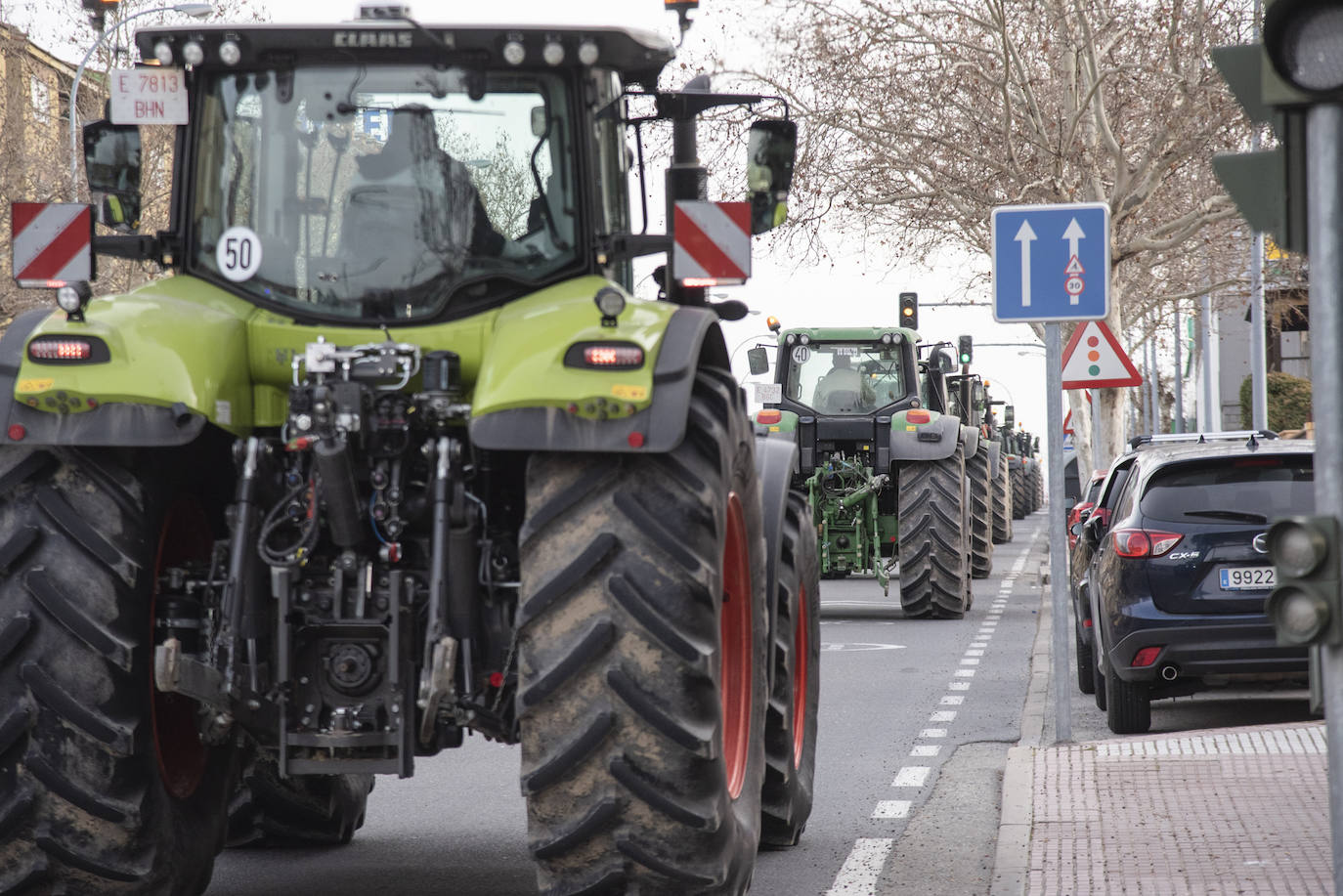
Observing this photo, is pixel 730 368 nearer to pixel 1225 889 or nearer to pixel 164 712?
pixel 164 712

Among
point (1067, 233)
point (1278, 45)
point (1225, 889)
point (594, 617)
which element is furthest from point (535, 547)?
point (1067, 233)

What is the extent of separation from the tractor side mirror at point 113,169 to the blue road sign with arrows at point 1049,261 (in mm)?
5437

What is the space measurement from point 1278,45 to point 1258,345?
27922 millimetres

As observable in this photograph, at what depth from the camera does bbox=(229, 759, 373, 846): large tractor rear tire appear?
24.2 ft

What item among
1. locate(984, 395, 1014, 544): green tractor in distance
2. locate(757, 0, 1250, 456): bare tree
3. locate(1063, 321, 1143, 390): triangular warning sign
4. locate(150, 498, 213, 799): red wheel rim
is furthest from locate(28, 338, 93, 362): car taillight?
locate(984, 395, 1014, 544): green tractor in distance

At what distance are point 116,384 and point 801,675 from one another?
3.42 meters

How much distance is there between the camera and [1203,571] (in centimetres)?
1126

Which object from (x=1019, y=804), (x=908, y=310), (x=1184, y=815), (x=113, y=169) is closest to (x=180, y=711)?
(x=113, y=169)

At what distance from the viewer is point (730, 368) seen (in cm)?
612

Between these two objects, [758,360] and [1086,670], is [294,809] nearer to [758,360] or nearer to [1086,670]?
[1086,670]

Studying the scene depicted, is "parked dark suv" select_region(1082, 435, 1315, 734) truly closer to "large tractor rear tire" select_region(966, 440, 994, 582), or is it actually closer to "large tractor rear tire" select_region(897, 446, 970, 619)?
"large tractor rear tire" select_region(897, 446, 970, 619)

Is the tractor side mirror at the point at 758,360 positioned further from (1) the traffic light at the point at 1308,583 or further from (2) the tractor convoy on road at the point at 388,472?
(1) the traffic light at the point at 1308,583

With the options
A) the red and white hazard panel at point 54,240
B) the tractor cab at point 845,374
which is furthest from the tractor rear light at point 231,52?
the tractor cab at point 845,374

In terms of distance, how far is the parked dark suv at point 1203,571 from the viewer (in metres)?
11.2
